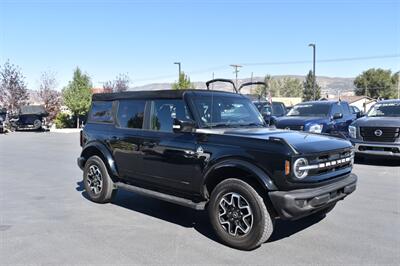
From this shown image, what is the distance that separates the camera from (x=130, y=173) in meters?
6.25

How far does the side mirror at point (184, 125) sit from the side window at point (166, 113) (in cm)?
25

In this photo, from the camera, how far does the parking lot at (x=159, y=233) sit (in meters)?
4.41

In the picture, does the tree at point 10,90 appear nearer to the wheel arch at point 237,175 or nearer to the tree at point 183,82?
the tree at point 183,82

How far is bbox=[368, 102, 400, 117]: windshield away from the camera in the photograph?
11574mm

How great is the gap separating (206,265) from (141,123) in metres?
2.64

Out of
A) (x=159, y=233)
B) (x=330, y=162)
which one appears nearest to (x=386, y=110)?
(x=330, y=162)

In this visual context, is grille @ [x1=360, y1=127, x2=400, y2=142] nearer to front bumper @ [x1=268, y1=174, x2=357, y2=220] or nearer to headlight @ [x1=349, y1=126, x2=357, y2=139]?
headlight @ [x1=349, y1=126, x2=357, y2=139]

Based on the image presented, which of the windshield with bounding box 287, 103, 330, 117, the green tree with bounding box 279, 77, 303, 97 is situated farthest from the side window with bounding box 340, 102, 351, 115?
the green tree with bounding box 279, 77, 303, 97

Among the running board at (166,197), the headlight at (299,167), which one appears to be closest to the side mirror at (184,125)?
the running board at (166,197)

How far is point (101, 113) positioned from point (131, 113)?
89 centimetres

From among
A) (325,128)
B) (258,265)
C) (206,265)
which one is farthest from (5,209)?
(325,128)

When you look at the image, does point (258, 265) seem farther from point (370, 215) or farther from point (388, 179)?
point (388, 179)

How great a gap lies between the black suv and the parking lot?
368 mm

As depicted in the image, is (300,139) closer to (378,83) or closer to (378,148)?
(378,148)
